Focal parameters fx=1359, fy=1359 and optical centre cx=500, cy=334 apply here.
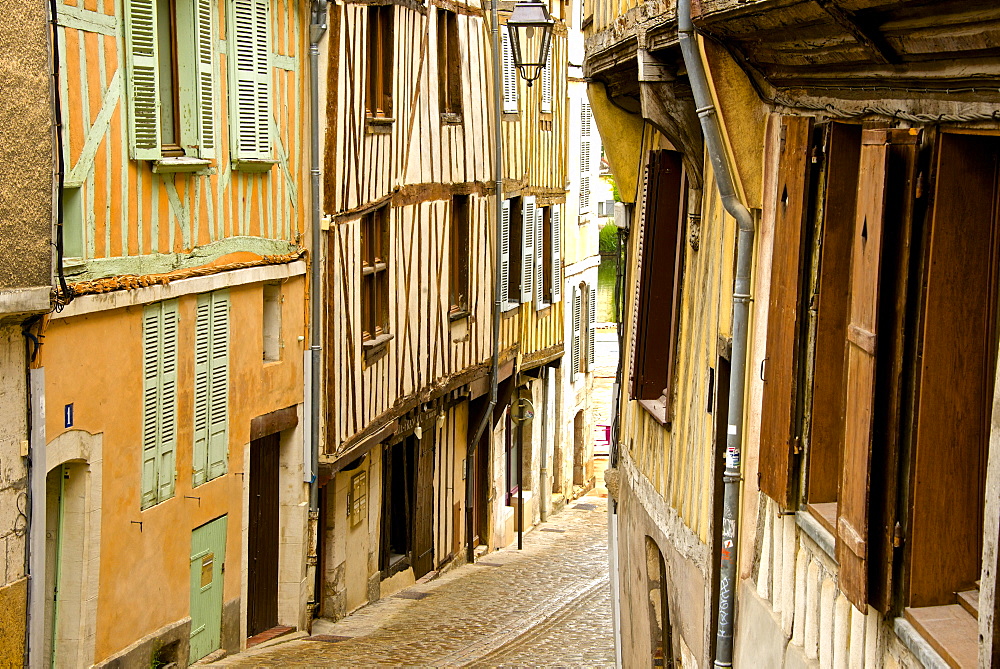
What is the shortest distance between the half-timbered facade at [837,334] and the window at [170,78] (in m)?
3.08

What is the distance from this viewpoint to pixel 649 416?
8.29 meters

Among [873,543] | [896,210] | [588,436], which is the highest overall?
[896,210]

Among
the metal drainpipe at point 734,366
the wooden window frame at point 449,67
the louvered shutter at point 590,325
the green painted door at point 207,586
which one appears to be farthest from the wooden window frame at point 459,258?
the metal drainpipe at point 734,366

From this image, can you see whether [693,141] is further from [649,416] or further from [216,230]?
[216,230]

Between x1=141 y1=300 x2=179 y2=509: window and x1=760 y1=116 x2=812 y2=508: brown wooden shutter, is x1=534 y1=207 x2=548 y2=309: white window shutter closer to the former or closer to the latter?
x1=141 y1=300 x2=179 y2=509: window

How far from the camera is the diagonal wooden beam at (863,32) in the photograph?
→ 3607 millimetres

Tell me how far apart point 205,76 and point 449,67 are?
19.5ft

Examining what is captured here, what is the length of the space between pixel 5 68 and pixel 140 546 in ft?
11.0

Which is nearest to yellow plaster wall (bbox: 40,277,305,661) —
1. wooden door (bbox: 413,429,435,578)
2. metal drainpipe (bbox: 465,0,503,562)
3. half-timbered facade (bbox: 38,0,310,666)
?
→ half-timbered facade (bbox: 38,0,310,666)

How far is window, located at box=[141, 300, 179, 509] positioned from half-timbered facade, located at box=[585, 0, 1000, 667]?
3570 millimetres

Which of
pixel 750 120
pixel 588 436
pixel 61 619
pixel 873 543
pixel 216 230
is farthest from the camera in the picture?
pixel 588 436

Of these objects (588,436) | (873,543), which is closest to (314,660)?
(873,543)

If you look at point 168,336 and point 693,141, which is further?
point 168,336

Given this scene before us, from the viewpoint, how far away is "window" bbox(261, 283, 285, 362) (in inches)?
427
